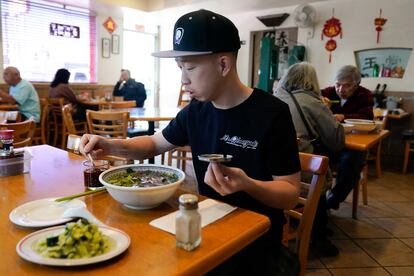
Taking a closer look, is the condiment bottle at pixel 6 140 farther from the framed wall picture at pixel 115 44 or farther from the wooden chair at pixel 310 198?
the framed wall picture at pixel 115 44

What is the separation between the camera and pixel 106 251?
0.69 m

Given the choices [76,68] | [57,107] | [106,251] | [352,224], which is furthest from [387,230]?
[76,68]

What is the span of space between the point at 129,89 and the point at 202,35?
575cm

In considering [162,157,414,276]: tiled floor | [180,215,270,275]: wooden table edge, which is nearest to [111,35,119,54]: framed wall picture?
[162,157,414,276]: tiled floor

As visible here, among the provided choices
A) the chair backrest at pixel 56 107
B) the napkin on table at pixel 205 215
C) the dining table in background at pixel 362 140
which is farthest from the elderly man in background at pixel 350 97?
the chair backrest at pixel 56 107

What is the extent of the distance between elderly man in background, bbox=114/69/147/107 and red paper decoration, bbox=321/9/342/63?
11.4 ft

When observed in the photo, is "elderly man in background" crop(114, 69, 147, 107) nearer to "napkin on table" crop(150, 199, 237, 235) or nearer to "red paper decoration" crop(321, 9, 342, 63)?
"red paper decoration" crop(321, 9, 342, 63)

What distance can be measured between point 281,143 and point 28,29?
20.0 ft

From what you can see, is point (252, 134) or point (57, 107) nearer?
point (252, 134)

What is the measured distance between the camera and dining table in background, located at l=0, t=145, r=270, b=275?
25.6 inches

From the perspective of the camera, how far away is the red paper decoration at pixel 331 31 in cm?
550

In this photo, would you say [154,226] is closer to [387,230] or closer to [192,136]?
[192,136]

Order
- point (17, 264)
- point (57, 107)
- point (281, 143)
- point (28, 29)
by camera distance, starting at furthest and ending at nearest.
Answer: point (28, 29)
point (57, 107)
point (281, 143)
point (17, 264)

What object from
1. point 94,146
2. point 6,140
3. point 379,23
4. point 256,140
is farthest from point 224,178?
point 379,23
